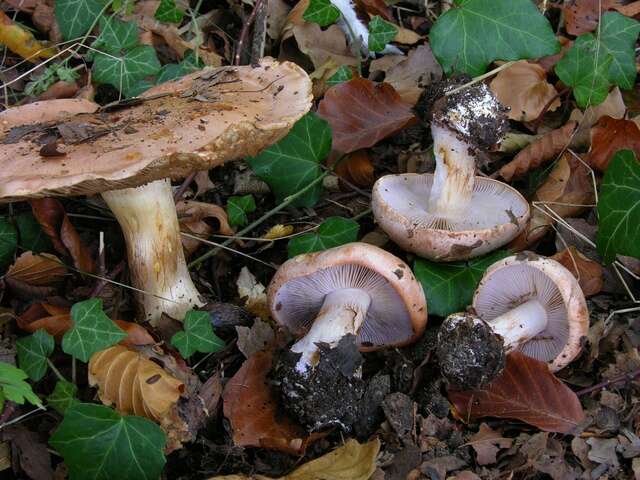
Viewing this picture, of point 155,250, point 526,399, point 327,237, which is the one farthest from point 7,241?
point 526,399

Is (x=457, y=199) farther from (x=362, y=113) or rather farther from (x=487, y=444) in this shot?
(x=487, y=444)

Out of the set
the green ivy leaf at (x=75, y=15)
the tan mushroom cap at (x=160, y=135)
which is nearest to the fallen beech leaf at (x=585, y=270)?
the tan mushroom cap at (x=160, y=135)

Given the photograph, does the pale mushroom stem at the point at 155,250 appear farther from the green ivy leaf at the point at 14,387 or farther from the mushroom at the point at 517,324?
the mushroom at the point at 517,324

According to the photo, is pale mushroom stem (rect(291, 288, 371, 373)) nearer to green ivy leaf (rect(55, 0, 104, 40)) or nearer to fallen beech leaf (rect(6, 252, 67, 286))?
fallen beech leaf (rect(6, 252, 67, 286))

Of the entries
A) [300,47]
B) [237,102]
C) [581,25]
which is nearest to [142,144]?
[237,102]

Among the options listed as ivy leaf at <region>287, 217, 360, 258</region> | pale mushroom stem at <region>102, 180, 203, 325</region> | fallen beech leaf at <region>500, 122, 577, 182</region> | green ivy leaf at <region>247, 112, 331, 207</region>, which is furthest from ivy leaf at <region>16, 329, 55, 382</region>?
fallen beech leaf at <region>500, 122, 577, 182</region>
